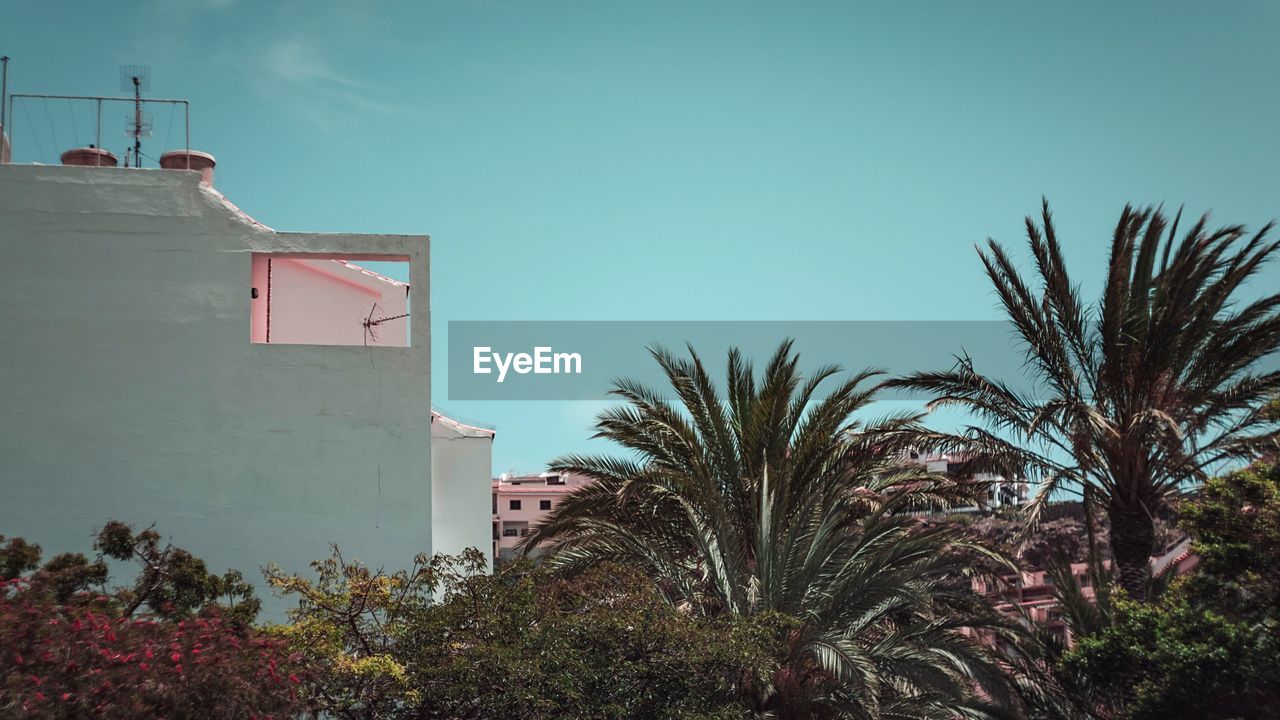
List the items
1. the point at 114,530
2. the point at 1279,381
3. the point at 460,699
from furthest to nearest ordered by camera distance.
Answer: the point at 1279,381 < the point at 114,530 < the point at 460,699

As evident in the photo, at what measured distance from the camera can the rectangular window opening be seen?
68.4ft

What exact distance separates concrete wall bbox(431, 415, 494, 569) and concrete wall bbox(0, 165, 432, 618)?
4008 millimetres

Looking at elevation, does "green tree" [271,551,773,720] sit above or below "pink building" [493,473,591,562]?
above

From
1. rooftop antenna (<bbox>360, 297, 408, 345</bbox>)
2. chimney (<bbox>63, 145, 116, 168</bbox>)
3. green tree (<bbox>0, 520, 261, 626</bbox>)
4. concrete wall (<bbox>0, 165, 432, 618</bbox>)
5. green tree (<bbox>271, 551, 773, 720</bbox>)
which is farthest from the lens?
rooftop antenna (<bbox>360, 297, 408, 345</bbox>)

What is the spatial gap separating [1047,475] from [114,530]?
12276mm

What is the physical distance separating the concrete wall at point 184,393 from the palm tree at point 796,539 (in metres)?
3.11

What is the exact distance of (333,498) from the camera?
17641 millimetres

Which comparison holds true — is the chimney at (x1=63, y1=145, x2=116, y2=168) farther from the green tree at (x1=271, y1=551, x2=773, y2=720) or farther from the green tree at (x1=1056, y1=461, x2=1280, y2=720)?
the green tree at (x1=1056, y1=461, x2=1280, y2=720)

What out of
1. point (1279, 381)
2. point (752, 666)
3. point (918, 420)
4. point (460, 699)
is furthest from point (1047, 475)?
point (460, 699)

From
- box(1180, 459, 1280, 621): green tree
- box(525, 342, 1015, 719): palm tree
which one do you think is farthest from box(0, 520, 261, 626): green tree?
box(1180, 459, 1280, 621): green tree

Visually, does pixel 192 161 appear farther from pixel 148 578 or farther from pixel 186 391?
pixel 148 578

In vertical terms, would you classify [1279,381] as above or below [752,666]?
above

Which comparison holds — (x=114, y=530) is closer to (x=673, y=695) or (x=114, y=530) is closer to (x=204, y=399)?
(x=204, y=399)

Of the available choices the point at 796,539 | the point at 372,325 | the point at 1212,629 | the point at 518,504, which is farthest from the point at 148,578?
the point at 518,504
